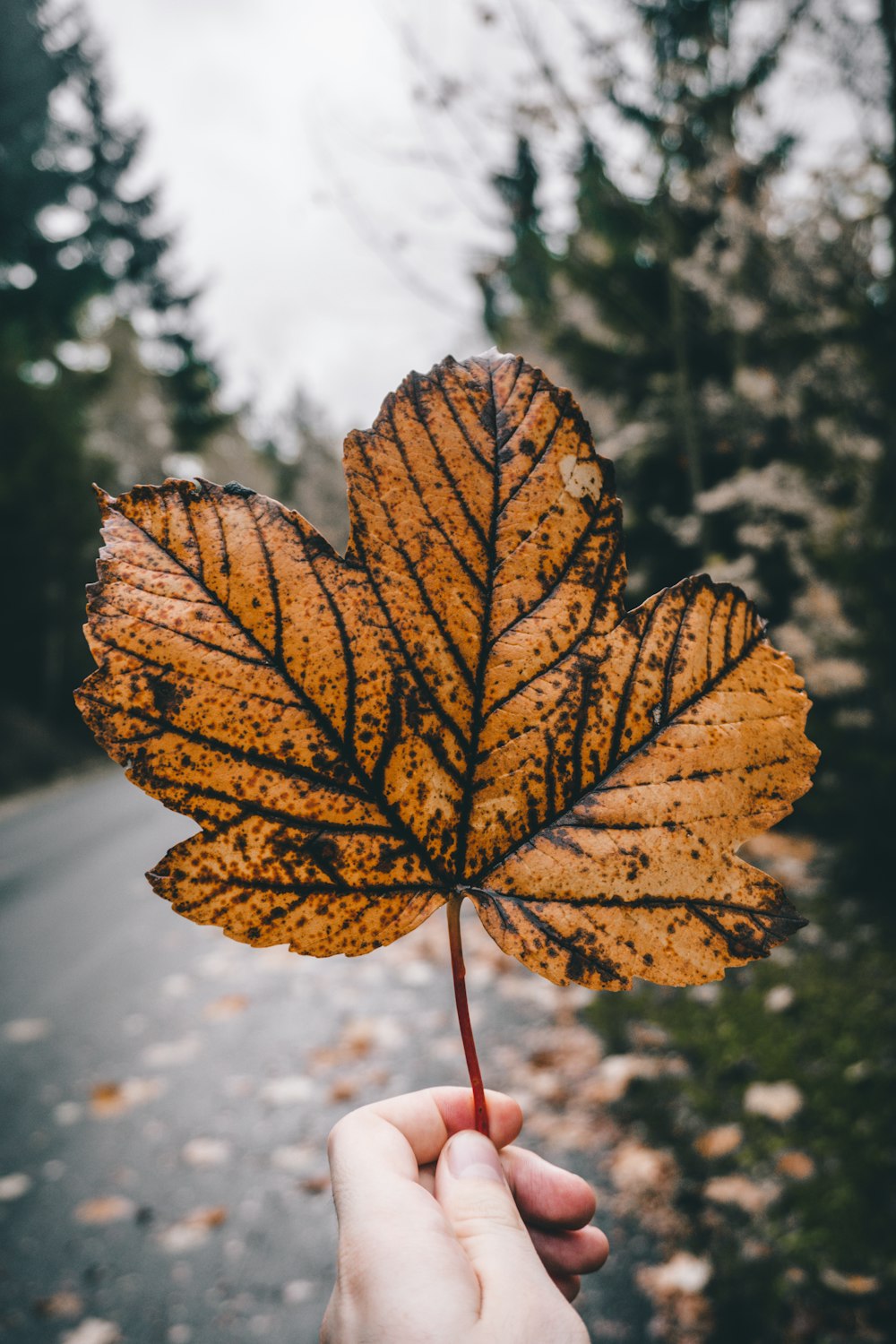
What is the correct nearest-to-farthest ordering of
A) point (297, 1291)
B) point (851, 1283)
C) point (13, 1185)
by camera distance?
point (851, 1283) < point (297, 1291) < point (13, 1185)

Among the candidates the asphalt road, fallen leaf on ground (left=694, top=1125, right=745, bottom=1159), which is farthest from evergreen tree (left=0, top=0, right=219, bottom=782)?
fallen leaf on ground (left=694, top=1125, right=745, bottom=1159)

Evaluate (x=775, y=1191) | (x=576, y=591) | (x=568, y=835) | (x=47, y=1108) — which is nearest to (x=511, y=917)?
(x=568, y=835)

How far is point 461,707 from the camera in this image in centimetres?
56

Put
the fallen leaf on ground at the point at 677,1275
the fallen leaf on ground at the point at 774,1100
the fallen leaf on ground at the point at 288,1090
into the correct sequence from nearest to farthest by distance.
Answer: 1. the fallen leaf on ground at the point at 677,1275
2. the fallen leaf on ground at the point at 774,1100
3. the fallen leaf on ground at the point at 288,1090

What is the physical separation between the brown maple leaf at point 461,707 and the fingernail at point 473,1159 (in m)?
0.33

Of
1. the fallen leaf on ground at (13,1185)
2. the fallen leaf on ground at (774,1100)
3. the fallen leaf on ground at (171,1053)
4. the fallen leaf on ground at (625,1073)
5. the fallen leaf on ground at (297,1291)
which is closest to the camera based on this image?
the fallen leaf on ground at (297,1291)

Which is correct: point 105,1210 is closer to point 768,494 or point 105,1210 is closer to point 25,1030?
point 25,1030

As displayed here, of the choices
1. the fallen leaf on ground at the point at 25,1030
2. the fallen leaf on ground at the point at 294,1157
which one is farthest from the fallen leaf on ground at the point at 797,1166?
the fallen leaf on ground at the point at 25,1030

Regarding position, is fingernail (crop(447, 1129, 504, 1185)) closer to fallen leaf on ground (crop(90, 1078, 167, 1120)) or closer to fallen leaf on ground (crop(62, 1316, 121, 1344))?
fallen leaf on ground (crop(62, 1316, 121, 1344))

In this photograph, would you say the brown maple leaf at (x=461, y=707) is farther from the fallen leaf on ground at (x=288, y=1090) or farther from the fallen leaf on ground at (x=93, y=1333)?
the fallen leaf on ground at (x=288, y=1090)

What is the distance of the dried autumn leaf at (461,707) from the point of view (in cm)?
52

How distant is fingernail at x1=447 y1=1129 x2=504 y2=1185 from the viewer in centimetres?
73

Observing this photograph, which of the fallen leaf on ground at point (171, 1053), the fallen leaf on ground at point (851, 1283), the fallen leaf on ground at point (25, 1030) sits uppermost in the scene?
the fallen leaf on ground at point (851, 1283)

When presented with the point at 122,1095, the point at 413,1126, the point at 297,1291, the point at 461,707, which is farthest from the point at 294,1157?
the point at 461,707
